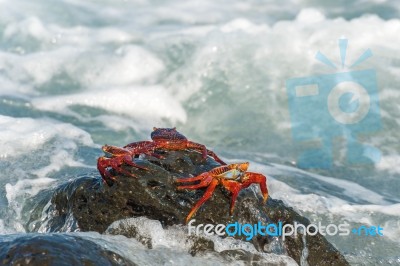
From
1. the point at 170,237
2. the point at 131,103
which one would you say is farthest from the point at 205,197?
the point at 131,103

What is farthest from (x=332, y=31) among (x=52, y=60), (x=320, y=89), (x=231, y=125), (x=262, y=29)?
(x=52, y=60)

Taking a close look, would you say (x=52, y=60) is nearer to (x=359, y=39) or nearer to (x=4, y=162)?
(x=4, y=162)

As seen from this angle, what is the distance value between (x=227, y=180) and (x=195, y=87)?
6614 mm

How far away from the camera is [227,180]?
393 centimetres

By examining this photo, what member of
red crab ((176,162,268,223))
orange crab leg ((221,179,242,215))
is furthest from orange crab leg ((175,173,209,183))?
orange crab leg ((221,179,242,215))

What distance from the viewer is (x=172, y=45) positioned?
11828 mm

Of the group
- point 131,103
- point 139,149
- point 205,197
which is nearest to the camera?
point 205,197

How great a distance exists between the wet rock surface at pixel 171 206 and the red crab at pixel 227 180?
0.06 m

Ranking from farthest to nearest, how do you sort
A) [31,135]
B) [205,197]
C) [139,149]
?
[31,135]
[139,149]
[205,197]

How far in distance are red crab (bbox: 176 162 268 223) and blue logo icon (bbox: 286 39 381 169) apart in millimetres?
4337

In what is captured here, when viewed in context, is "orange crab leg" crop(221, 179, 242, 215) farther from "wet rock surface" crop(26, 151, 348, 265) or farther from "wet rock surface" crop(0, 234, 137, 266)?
"wet rock surface" crop(0, 234, 137, 266)

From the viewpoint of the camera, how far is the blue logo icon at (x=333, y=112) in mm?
8695

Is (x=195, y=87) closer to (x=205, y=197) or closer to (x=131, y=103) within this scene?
(x=131, y=103)

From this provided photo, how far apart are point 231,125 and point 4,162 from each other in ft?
12.8
